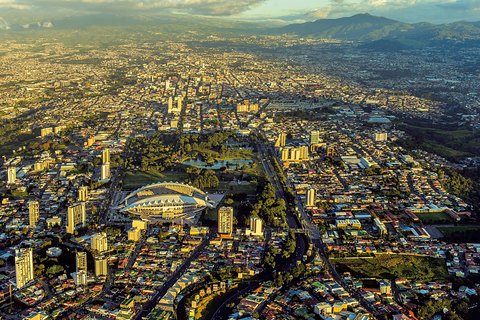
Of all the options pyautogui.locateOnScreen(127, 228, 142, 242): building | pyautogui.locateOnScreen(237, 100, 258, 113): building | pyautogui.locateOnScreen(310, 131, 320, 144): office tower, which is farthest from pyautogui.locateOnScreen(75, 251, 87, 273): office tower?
pyautogui.locateOnScreen(237, 100, 258, 113): building

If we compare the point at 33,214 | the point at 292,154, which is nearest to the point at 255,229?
the point at 33,214

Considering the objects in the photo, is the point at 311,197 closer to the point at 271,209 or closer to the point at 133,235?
the point at 271,209

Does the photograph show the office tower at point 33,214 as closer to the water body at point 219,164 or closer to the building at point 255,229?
the building at point 255,229

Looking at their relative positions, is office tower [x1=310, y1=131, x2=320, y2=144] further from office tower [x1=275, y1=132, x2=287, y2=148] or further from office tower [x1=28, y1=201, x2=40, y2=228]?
office tower [x1=28, y1=201, x2=40, y2=228]

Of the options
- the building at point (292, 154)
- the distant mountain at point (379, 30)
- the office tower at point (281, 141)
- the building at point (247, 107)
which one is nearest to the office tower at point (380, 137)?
the office tower at point (281, 141)

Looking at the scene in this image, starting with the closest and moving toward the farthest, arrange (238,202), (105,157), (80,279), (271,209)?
(80,279), (271,209), (238,202), (105,157)

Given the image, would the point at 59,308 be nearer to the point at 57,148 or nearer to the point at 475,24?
the point at 57,148
